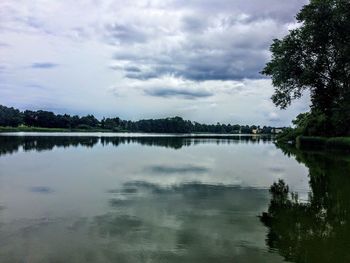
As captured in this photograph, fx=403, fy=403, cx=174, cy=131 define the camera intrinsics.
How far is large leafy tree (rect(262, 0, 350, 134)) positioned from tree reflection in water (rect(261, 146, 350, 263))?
1020 inches

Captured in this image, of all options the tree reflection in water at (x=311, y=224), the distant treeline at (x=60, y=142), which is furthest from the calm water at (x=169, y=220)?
the distant treeline at (x=60, y=142)

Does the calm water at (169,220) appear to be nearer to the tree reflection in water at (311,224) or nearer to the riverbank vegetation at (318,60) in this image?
the tree reflection in water at (311,224)

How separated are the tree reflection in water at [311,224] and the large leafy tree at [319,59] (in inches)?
1020

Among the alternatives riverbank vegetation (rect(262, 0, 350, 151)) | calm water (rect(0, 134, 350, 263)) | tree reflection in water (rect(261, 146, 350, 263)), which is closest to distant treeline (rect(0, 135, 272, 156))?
Answer: riverbank vegetation (rect(262, 0, 350, 151))

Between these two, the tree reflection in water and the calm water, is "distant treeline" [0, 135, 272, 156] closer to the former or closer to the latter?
the calm water

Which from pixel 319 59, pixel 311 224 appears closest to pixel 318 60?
pixel 319 59

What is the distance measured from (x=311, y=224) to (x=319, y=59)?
35097 mm

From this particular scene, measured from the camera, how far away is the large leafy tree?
39.6 m

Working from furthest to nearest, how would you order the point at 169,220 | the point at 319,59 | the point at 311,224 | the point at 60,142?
the point at 60,142 < the point at 319,59 < the point at 169,220 < the point at 311,224

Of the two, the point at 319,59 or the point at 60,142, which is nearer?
the point at 319,59

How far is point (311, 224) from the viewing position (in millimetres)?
10820

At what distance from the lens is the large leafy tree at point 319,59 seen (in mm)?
39594


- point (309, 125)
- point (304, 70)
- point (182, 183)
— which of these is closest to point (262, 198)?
point (182, 183)

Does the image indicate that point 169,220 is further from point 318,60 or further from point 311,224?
point 318,60
